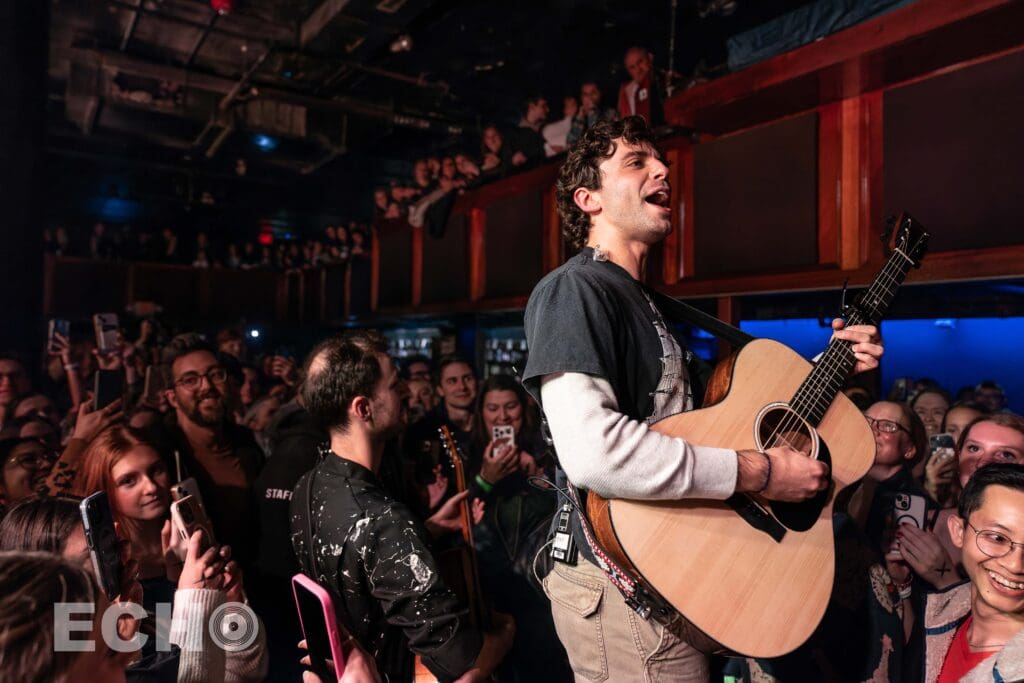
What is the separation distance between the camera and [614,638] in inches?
52.1

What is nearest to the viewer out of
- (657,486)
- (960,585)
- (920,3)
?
(657,486)

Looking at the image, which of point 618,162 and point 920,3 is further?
point 920,3

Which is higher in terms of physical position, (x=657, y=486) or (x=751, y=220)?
(x=751, y=220)

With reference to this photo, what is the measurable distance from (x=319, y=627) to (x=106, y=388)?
92.4 inches

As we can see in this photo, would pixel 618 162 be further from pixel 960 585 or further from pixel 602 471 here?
pixel 960 585

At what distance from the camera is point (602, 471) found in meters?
1.17

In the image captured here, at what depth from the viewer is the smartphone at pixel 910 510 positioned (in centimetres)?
214

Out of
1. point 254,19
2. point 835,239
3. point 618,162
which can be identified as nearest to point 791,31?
point 835,239

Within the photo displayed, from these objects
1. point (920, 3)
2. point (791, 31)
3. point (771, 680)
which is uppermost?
point (791, 31)

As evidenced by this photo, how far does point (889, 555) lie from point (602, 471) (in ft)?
5.33

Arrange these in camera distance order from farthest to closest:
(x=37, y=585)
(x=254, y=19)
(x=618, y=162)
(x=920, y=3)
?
(x=254, y=19) → (x=920, y=3) → (x=618, y=162) → (x=37, y=585)

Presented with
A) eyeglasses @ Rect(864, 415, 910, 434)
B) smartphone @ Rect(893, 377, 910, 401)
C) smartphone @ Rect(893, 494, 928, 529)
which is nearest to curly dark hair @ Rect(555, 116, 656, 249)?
smartphone @ Rect(893, 494, 928, 529)

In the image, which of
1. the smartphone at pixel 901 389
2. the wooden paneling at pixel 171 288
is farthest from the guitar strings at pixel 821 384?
the wooden paneling at pixel 171 288

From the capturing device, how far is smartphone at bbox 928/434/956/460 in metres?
2.83
